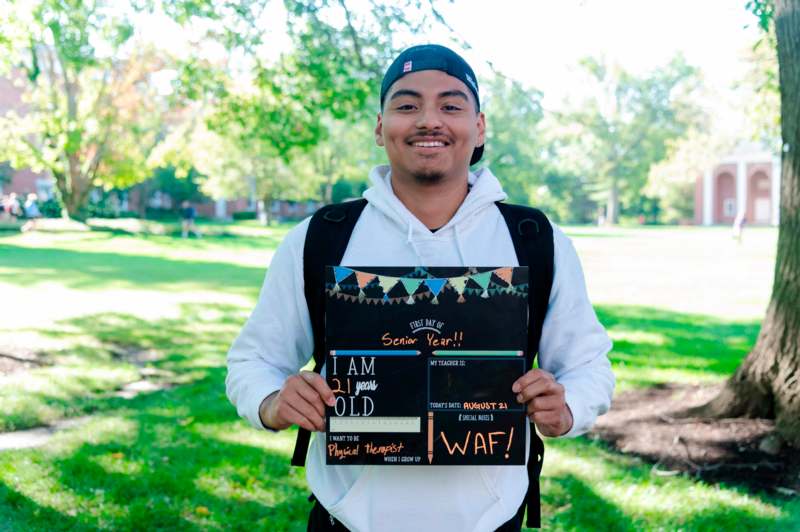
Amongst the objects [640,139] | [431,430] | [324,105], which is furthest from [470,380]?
[640,139]

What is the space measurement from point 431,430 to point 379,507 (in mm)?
262

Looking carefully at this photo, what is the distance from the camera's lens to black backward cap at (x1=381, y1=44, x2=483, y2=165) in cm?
224

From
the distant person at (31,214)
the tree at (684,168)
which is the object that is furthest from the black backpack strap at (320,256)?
the tree at (684,168)

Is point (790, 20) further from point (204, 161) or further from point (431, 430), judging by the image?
point (204, 161)

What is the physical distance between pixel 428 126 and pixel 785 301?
15.2ft

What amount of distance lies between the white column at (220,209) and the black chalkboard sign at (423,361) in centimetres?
6434

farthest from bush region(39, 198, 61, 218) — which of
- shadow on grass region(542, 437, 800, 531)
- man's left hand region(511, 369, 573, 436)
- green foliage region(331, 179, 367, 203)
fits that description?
man's left hand region(511, 369, 573, 436)

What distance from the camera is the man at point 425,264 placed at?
2.13 metres

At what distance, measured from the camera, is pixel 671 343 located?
10.2 meters

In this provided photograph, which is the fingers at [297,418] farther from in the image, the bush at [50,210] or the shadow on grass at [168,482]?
the bush at [50,210]

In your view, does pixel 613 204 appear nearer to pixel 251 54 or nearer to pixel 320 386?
pixel 251 54

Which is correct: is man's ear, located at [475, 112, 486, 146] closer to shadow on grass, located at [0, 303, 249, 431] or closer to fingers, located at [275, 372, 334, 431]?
fingers, located at [275, 372, 334, 431]

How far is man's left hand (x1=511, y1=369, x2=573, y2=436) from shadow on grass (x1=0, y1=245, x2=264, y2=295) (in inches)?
549

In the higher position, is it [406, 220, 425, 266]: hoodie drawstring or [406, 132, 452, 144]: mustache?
[406, 132, 452, 144]: mustache
